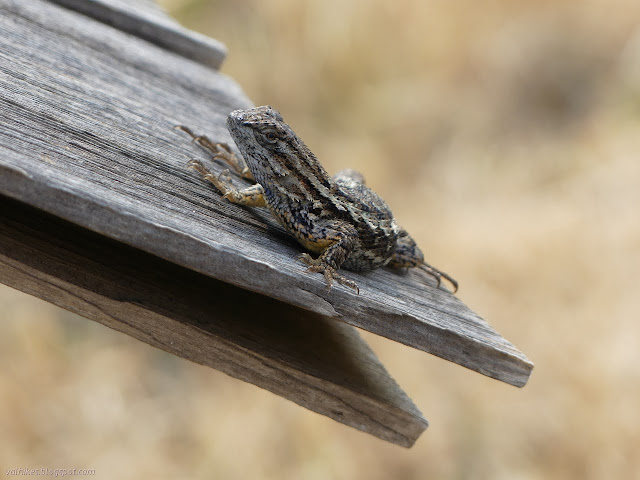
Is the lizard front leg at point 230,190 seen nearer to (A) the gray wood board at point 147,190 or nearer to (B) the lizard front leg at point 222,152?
(A) the gray wood board at point 147,190

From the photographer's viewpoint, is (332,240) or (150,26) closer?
(332,240)

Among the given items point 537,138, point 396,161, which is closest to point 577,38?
point 537,138

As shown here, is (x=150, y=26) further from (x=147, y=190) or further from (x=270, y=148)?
(x=147, y=190)

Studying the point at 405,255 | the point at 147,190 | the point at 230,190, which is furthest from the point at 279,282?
the point at 405,255

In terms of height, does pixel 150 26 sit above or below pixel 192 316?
above

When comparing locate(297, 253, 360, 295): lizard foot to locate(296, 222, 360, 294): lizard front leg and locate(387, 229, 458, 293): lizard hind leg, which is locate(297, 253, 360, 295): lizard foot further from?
locate(387, 229, 458, 293): lizard hind leg

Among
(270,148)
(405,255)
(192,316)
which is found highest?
(270,148)

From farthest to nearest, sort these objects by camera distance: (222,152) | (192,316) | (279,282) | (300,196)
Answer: (222,152) → (300,196) → (192,316) → (279,282)

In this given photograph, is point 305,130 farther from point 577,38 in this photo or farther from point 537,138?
point 577,38

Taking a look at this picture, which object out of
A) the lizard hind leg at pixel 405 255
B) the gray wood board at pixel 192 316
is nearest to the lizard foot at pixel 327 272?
the gray wood board at pixel 192 316
